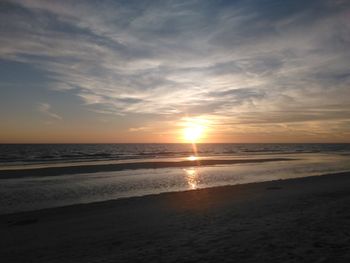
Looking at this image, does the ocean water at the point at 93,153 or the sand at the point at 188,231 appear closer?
the sand at the point at 188,231

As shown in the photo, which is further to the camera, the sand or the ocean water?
the ocean water

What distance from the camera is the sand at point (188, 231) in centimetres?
782

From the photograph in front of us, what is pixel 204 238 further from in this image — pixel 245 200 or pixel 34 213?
pixel 34 213

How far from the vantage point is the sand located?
7.82 meters

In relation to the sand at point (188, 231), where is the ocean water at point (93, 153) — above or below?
above

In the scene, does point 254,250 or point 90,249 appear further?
point 90,249

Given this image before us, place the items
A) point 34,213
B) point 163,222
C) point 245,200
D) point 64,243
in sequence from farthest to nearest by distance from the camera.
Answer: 1. point 245,200
2. point 34,213
3. point 163,222
4. point 64,243

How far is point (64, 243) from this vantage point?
9.85 meters

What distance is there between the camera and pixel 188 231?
10.2 metres

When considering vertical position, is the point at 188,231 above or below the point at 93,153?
below

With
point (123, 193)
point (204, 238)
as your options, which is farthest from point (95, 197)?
point (204, 238)

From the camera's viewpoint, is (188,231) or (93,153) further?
(93,153)

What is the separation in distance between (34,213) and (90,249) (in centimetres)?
717

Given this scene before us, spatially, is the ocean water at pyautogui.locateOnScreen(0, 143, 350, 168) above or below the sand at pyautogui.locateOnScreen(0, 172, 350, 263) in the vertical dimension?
above
